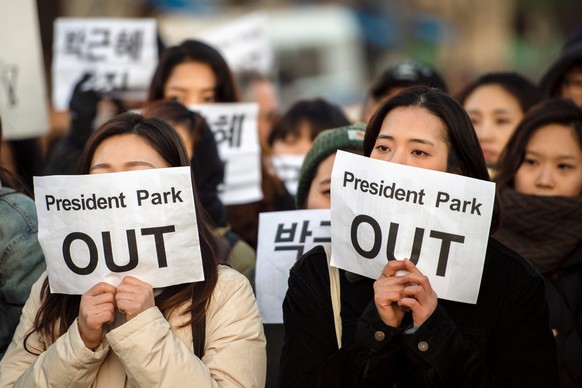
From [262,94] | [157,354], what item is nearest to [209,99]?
[157,354]

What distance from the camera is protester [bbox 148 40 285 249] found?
6.43 m

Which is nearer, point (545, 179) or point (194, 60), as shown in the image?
point (545, 179)

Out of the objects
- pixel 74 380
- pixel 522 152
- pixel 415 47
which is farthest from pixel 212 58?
pixel 415 47

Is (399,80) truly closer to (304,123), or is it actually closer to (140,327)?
(304,123)

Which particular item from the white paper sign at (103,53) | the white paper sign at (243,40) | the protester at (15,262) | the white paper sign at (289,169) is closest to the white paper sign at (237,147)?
the white paper sign at (289,169)

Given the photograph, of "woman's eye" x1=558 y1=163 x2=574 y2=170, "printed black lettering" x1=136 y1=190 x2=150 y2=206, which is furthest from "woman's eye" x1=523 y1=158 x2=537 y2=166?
"printed black lettering" x1=136 y1=190 x2=150 y2=206

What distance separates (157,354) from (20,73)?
3.51m

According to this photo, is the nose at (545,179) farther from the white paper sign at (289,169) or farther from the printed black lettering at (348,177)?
the white paper sign at (289,169)

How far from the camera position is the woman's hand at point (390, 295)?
3.43 m

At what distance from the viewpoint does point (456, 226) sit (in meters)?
3.61

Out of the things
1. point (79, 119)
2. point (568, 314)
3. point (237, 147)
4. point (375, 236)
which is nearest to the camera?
point (375, 236)

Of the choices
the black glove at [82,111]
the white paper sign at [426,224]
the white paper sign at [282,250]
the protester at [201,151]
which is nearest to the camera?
the white paper sign at [426,224]

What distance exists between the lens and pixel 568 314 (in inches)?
179

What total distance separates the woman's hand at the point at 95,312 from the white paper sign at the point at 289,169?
3.11 meters
